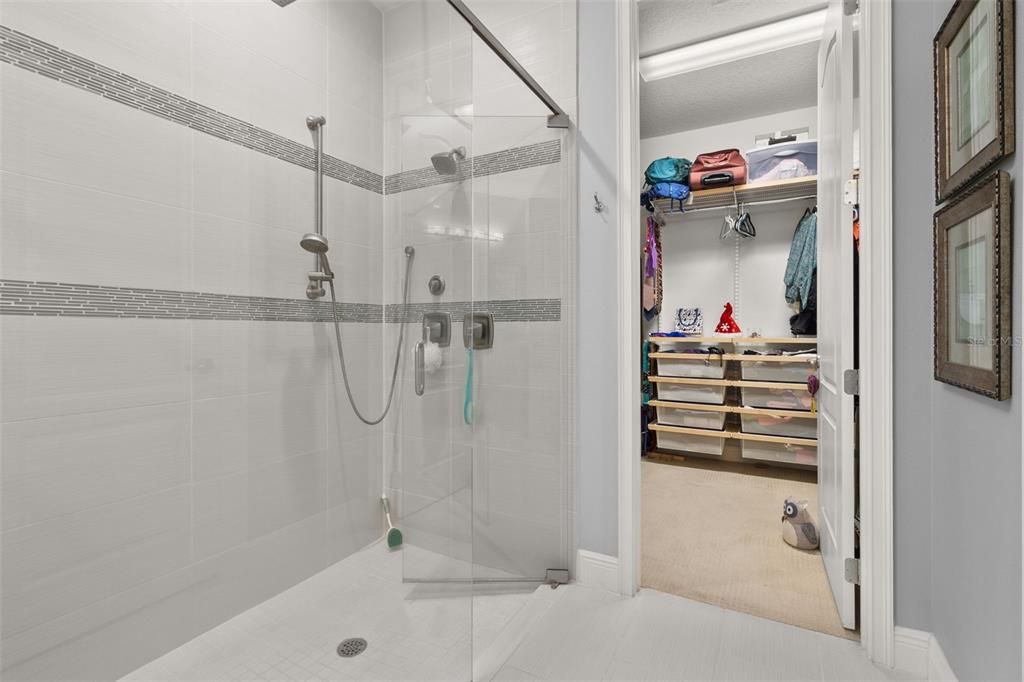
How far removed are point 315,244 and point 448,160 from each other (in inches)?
19.5

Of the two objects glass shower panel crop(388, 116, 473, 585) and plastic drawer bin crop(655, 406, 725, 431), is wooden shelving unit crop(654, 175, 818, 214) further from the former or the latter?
glass shower panel crop(388, 116, 473, 585)

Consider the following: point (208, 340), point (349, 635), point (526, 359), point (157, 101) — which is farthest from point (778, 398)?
point (157, 101)

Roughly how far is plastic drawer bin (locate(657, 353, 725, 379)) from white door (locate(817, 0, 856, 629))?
4.70 feet

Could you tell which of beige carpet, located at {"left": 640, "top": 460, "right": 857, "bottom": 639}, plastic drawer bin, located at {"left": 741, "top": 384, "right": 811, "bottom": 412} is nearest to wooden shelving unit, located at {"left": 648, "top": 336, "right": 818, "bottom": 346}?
plastic drawer bin, located at {"left": 741, "top": 384, "right": 811, "bottom": 412}

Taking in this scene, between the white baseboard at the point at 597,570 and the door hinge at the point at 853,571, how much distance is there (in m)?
0.75

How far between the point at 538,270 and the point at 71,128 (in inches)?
55.3

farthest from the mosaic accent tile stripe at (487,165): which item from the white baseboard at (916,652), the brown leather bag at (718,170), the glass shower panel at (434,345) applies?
the brown leather bag at (718,170)

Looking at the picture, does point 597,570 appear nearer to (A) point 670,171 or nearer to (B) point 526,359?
(B) point 526,359

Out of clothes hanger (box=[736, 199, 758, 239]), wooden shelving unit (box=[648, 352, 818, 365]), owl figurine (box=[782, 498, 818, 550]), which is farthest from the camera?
clothes hanger (box=[736, 199, 758, 239])

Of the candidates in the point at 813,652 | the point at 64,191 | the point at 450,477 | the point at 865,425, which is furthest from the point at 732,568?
the point at 64,191

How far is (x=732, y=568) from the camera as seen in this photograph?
2098 mm

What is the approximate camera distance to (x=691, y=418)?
3.70m

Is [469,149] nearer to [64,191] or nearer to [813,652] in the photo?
[64,191]

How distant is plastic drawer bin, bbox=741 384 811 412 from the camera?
331 centimetres
